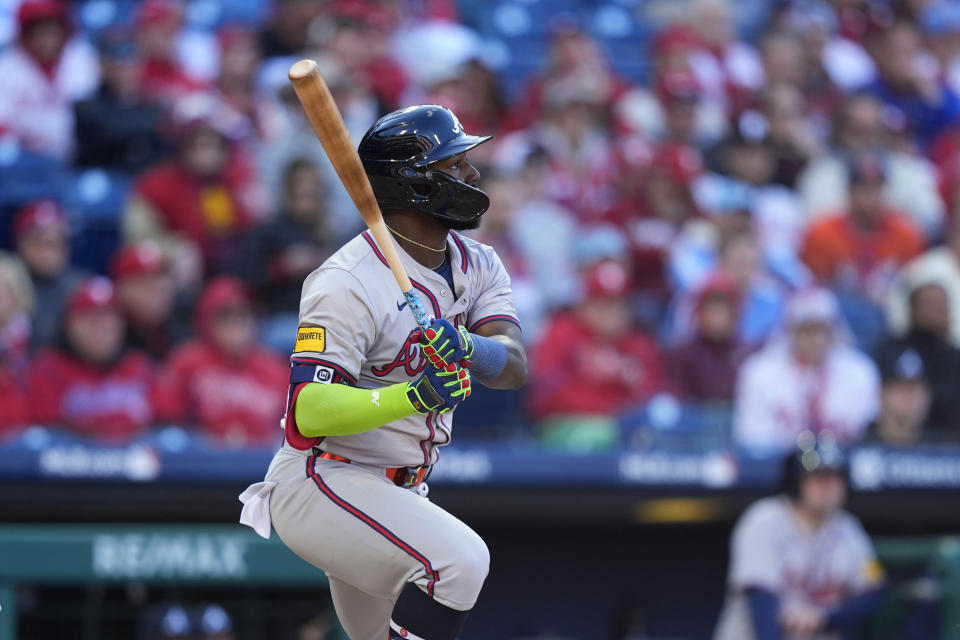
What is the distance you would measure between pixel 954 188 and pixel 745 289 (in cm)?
204

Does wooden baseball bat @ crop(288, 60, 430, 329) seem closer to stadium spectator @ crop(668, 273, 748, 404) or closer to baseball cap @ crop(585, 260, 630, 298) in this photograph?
baseball cap @ crop(585, 260, 630, 298)

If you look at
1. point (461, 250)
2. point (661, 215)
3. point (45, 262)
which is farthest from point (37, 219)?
point (461, 250)

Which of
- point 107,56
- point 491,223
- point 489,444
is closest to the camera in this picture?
point 489,444

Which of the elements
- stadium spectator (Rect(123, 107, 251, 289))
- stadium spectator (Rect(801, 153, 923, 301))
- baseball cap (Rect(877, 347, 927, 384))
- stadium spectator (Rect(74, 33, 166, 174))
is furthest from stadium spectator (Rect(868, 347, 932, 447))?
stadium spectator (Rect(74, 33, 166, 174))

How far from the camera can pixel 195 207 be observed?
690 centimetres

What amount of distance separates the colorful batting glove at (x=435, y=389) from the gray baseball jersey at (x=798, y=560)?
244 centimetres

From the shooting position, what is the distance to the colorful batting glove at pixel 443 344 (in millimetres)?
2896

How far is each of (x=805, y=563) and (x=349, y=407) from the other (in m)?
2.76

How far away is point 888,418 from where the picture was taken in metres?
6.54

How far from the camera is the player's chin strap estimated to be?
3.01m

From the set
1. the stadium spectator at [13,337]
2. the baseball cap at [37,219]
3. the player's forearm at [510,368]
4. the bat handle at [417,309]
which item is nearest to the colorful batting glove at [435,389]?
the bat handle at [417,309]

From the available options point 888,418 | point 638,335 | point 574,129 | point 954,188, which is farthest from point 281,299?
point 954,188

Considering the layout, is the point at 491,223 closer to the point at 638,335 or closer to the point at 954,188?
the point at 638,335

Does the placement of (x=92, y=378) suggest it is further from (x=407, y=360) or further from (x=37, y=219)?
(x=407, y=360)
